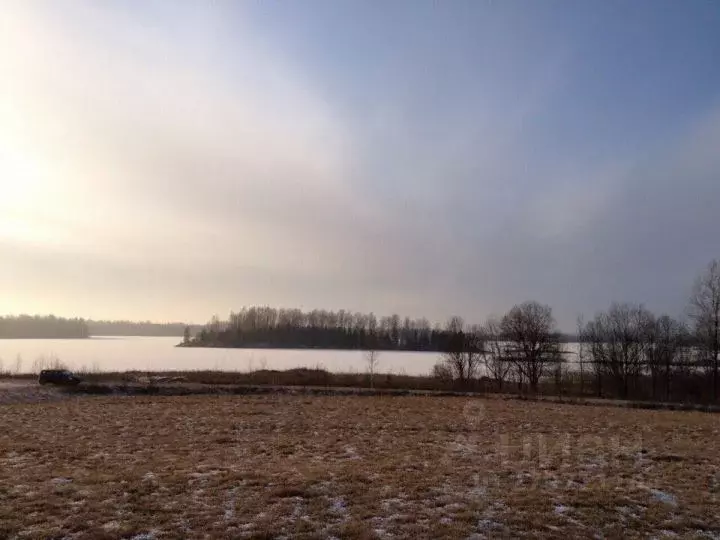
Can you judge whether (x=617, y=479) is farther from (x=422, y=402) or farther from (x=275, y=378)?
(x=275, y=378)

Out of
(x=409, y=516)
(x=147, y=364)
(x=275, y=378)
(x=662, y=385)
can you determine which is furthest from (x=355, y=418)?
(x=147, y=364)

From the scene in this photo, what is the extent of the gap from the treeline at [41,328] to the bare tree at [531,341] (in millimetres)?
145416

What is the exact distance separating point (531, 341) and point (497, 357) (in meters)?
4.02

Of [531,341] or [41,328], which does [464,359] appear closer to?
[531,341]

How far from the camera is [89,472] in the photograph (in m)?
10.9

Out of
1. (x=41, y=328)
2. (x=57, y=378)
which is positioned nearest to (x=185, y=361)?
(x=57, y=378)

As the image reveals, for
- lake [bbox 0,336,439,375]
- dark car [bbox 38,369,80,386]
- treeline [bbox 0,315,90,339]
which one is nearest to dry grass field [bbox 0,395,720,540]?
dark car [bbox 38,369,80,386]

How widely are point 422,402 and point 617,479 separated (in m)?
18.2

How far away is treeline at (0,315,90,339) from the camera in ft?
531

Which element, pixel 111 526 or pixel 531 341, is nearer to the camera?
pixel 111 526

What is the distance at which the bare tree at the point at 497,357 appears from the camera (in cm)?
5572

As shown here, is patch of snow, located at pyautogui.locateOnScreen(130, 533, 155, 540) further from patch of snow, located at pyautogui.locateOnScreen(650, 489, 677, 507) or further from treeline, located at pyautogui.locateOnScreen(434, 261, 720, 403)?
treeline, located at pyautogui.locateOnScreen(434, 261, 720, 403)

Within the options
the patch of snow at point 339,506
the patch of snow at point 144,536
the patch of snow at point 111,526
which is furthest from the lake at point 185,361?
the patch of snow at point 144,536

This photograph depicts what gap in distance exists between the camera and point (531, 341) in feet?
185
